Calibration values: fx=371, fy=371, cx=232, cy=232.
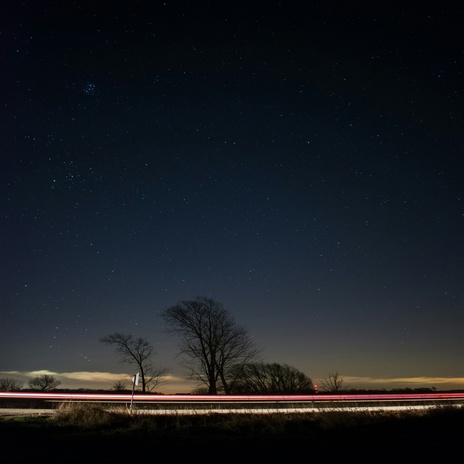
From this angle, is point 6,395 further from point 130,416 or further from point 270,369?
point 270,369

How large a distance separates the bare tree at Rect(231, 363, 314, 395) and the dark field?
33.2m

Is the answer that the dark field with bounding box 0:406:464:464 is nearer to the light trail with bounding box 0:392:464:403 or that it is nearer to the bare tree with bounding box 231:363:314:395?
the light trail with bounding box 0:392:464:403

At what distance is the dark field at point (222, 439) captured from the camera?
28.6 feet

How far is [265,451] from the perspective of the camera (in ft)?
31.4

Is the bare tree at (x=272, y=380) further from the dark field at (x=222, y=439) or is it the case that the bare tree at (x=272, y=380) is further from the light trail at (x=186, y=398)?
the dark field at (x=222, y=439)

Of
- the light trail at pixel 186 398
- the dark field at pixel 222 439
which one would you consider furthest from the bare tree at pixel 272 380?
the dark field at pixel 222 439

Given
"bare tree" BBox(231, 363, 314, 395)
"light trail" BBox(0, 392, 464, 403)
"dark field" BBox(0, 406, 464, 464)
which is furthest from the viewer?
"bare tree" BBox(231, 363, 314, 395)

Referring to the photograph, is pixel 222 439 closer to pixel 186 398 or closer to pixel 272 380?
pixel 186 398

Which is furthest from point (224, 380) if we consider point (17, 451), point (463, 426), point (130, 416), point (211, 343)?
point (17, 451)

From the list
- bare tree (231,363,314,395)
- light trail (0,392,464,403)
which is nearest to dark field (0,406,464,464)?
light trail (0,392,464,403)

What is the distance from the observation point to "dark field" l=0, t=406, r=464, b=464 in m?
8.70

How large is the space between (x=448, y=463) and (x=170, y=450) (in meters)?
6.46

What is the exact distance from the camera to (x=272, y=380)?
63.0 m

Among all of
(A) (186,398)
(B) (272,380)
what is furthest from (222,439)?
(B) (272,380)
